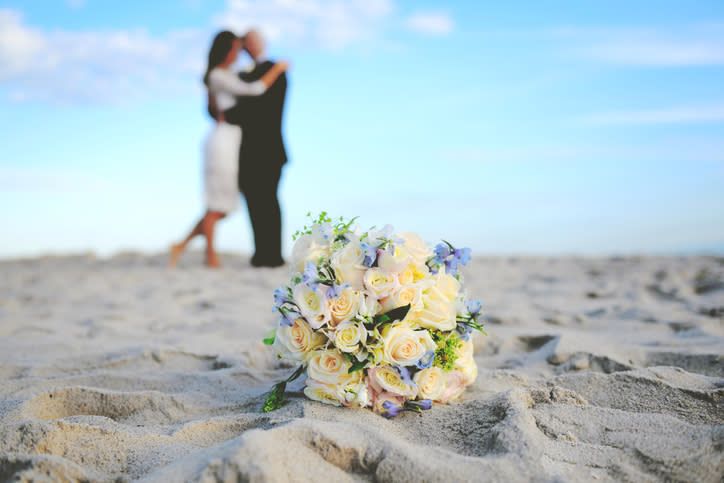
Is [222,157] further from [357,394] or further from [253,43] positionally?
[357,394]

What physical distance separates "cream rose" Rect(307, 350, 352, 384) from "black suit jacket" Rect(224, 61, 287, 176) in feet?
19.9

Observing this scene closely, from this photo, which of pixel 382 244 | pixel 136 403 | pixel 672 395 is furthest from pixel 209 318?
pixel 672 395

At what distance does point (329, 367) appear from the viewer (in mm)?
2031

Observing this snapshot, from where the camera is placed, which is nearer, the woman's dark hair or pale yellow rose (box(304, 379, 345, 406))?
pale yellow rose (box(304, 379, 345, 406))

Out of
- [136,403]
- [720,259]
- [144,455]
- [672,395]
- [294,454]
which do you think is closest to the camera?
[294,454]

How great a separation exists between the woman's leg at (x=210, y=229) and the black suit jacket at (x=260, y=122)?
0.80 meters

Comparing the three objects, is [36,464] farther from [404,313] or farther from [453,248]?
[453,248]

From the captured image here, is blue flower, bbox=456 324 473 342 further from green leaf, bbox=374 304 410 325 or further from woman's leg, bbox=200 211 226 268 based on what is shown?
woman's leg, bbox=200 211 226 268

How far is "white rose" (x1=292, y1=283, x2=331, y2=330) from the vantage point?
6.40ft

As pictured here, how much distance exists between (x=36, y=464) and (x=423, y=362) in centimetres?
131

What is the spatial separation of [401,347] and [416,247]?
0.40m

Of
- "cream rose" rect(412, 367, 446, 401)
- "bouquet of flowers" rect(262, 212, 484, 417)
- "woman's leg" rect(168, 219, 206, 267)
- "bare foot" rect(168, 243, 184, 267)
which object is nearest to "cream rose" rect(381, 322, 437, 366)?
"bouquet of flowers" rect(262, 212, 484, 417)

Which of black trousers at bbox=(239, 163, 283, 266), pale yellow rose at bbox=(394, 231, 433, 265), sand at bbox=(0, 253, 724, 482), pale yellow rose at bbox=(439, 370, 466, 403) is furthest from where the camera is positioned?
black trousers at bbox=(239, 163, 283, 266)

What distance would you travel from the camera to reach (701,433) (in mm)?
1796
